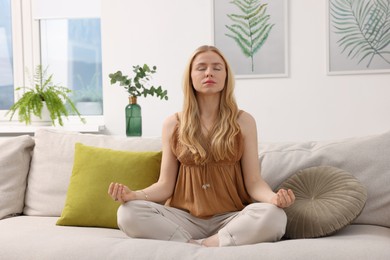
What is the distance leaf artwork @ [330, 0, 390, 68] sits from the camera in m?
3.91

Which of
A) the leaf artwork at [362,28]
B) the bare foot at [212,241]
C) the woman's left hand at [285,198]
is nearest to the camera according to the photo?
the woman's left hand at [285,198]

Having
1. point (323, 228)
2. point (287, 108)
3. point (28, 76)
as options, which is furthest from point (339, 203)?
point (28, 76)

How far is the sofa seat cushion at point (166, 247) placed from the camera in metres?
1.90

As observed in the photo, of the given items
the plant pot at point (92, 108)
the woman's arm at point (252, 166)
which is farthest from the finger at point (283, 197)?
the plant pot at point (92, 108)

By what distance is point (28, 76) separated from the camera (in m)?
4.52

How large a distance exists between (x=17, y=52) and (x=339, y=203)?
127 inches

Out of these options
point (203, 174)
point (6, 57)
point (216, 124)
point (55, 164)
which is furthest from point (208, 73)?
point (6, 57)

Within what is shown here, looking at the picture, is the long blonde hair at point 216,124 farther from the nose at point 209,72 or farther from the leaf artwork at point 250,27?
the leaf artwork at point 250,27

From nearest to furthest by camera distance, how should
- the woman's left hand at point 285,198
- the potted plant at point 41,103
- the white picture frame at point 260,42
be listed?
the woman's left hand at point 285,198
the white picture frame at point 260,42
the potted plant at point 41,103

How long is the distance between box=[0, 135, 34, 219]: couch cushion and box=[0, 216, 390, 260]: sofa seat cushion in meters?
0.39

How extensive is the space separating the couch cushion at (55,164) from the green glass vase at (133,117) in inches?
20.9

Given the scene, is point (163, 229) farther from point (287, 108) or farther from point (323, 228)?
→ point (287, 108)

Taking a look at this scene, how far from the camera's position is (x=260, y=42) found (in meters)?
4.06

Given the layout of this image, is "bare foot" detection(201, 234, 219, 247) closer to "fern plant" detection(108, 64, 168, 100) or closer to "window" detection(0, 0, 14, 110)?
"fern plant" detection(108, 64, 168, 100)
